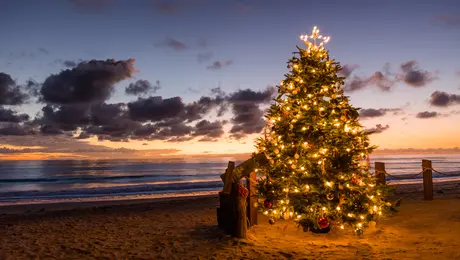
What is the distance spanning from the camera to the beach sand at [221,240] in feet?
23.1

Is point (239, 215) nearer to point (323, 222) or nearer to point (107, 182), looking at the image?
point (323, 222)

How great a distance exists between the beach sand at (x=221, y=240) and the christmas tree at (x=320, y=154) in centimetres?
61

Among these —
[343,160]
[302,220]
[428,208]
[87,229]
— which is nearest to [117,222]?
[87,229]

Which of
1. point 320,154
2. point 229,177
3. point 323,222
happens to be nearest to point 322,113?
point 320,154

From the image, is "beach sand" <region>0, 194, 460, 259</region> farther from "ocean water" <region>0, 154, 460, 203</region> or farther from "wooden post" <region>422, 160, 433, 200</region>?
"ocean water" <region>0, 154, 460, 203</region>

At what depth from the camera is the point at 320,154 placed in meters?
8.02

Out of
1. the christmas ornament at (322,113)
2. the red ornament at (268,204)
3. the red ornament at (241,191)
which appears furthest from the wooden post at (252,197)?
the christmas ornament at (322,113)

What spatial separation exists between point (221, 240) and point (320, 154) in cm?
307

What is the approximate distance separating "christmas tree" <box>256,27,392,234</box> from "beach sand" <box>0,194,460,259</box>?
24.0 inches

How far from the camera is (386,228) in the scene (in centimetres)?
884

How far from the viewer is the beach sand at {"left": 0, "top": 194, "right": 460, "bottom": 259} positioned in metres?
7.03

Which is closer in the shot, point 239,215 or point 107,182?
point 239,215

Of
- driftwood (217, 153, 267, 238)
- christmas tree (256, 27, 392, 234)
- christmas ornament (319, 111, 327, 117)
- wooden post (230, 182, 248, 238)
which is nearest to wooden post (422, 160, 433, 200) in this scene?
christmas tree (256, 27, 392, 234)

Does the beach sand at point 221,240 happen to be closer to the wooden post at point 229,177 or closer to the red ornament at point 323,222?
the red ornament at point 323,222
